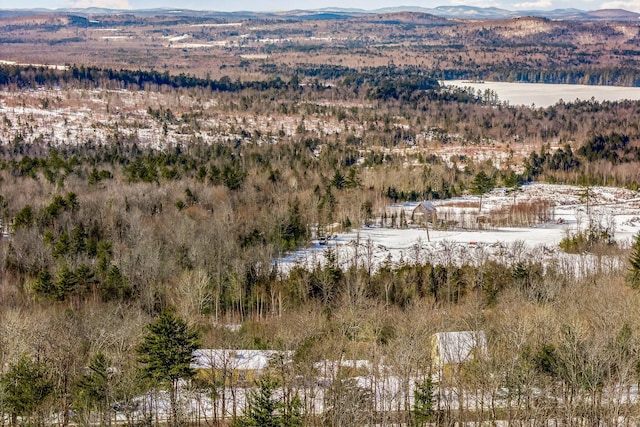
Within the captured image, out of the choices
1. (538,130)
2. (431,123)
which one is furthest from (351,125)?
(538,130)

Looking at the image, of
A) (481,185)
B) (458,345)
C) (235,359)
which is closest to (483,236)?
(481,185)

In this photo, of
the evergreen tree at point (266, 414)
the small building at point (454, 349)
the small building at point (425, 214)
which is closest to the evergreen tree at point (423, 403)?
the small building at point (454, 349)

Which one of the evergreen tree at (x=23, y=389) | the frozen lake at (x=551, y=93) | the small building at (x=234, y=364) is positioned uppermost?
the frozen lake at (x=551, y=93)

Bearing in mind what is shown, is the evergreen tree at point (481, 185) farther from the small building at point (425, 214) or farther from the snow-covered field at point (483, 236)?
the small building at point (425, 214)

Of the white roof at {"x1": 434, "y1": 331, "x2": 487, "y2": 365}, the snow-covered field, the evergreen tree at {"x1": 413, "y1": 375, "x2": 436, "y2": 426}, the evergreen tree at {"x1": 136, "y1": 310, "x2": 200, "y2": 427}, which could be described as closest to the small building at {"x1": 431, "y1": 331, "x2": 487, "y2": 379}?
the white roof at {"x1": 434, "y1": 331, "x2": 487, "y2": 365}

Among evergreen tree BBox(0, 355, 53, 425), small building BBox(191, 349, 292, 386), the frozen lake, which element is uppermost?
the frozen lake

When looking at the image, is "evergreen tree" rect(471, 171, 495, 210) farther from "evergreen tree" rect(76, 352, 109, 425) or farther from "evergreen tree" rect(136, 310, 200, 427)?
"evergreen tree" rect(76, 352, 109, 425)
